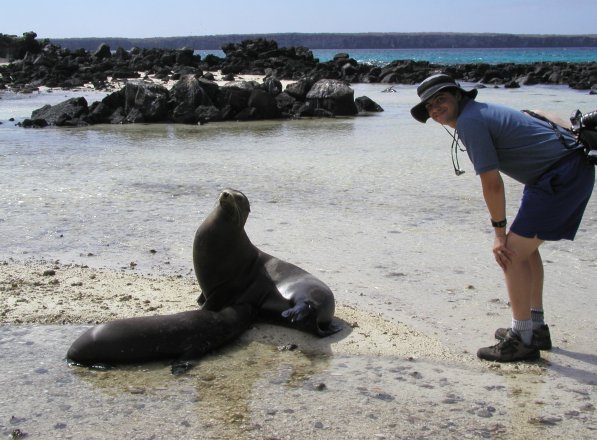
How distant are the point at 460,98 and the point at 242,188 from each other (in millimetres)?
5738

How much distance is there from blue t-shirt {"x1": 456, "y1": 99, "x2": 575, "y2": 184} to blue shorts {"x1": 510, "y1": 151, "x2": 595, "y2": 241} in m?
0.06

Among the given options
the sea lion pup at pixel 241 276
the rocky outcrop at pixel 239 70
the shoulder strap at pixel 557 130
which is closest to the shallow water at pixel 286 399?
the sea lion pup at pixel 241 276

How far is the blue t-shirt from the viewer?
3998 mm

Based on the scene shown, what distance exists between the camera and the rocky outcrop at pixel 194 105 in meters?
19.0

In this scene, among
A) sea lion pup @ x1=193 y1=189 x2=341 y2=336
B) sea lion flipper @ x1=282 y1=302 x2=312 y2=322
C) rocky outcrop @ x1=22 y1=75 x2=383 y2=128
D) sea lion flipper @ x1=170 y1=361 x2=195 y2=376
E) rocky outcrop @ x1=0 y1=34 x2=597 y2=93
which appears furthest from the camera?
rocky outcrop @ x1=0 y1=34 x2=597 y2=93

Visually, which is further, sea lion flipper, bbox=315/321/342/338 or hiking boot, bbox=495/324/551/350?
sea lion flipper, bbox=315/321/342/338

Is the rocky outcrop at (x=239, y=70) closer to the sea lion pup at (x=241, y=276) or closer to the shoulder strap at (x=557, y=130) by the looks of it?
the sea lion pup at (x=241, y=276)

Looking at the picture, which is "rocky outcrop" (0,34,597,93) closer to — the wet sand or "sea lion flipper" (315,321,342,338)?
"sea lion flipper" (315,321,342,338)

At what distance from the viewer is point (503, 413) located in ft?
12.3

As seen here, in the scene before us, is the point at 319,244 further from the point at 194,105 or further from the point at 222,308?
the point at 194,105

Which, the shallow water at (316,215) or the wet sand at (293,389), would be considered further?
the shallow water at (316,215)

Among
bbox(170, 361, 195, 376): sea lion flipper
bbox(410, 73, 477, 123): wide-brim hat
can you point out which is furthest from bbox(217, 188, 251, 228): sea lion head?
bbox(410, 73, 477, 123): wide-brim hat

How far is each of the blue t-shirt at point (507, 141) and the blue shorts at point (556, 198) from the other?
58 millimetres

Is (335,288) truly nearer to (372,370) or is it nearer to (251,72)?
(372,370)
